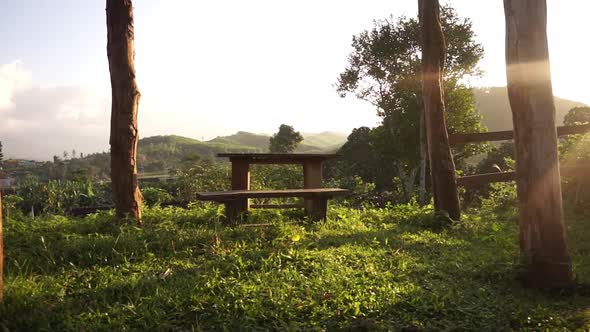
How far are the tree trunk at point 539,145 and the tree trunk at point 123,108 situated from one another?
5.89 m

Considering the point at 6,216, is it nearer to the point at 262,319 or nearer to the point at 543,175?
the point at 262,319

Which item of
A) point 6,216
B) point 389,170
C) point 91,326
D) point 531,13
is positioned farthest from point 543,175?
point 389,170

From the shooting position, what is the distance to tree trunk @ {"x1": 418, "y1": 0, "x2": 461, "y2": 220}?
7840 mm

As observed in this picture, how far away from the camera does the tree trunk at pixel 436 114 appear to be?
784 cm

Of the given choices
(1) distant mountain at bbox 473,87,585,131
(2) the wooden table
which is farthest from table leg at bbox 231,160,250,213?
(1) distant mountain at bbox 473,87,585,131

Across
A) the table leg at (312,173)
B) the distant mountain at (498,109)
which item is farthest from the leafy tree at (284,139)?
the distant mountain at (498,109)

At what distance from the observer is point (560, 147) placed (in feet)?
27.2

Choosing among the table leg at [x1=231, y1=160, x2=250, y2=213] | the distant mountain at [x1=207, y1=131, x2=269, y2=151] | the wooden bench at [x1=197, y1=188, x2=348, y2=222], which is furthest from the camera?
the distant mountain at [x1=207, y1=131, x2=269, y2=151]

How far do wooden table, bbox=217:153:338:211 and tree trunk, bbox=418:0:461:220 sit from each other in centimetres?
210

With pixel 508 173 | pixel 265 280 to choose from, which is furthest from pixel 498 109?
pixel 265 280

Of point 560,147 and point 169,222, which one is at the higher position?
→ point 560,147

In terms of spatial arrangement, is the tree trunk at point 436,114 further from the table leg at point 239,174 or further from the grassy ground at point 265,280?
the table leg at point 239,174

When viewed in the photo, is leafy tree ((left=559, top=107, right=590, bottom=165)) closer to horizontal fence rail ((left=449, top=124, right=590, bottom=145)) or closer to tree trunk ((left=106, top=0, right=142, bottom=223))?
horizontal fence rail ((left=449, top=124, right=590, bottom=145))

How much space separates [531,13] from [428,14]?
4.25 meters
